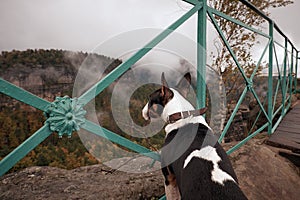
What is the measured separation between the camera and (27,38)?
5.74 ft

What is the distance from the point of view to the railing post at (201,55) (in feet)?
4.67

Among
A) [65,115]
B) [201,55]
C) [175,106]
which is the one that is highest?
[201,55]

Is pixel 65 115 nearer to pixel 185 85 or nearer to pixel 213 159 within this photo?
pixel 213 159

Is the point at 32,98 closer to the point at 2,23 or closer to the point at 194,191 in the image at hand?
the point at 194,191

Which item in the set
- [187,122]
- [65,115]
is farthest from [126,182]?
[65,115]

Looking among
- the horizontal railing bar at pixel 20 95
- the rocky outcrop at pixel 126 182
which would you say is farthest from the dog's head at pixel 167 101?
the horizontal railing bar at pixel 20 95

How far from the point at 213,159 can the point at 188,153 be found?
0.15 m

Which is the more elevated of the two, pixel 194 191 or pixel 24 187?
pixel 194 191

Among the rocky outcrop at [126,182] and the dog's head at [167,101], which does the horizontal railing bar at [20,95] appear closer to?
the dog's head at [167,101]

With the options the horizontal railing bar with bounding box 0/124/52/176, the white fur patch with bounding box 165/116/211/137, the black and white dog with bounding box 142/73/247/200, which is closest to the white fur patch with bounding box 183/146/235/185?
the black and white dog with bounding box 142/73/247/200

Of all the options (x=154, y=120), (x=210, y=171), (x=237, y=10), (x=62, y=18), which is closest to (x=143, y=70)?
→ (x=154, y=120)

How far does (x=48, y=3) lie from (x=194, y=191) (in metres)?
1.72

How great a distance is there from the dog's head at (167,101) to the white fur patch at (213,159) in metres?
0.37

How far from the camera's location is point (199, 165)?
3.23ft
